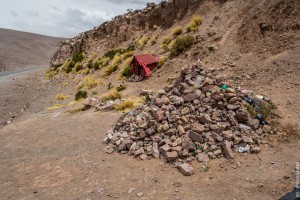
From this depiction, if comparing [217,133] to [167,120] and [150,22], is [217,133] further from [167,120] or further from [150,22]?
[150,22]

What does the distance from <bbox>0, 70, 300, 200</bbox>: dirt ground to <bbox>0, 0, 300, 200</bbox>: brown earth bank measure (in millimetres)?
27

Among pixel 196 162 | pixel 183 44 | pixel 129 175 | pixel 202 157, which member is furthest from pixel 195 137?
pixel 183 44

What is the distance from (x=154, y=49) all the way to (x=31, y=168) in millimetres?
18112

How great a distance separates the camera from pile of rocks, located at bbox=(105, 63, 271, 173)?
8.33m

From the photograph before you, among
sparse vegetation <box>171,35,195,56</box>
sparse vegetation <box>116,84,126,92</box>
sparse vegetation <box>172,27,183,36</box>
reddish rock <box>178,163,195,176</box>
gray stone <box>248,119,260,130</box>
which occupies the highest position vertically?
sparse vegetation <box>172,27,183,36</box>

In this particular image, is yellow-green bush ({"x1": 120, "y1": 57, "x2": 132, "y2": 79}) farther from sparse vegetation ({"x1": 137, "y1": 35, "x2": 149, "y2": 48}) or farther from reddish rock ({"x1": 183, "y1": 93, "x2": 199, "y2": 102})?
reddish rock ({"x1": 183, "y1": 93, "x2": 199, "y2": 102})

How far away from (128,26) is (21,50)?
334 feet

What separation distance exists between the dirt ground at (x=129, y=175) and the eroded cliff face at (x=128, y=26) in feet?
66.7

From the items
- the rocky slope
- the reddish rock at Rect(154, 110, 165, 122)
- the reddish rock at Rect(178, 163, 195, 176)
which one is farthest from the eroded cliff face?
the reddish rock at Rect(178, 163, 195, 176)

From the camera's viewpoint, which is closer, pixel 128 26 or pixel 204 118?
pixel 204 118

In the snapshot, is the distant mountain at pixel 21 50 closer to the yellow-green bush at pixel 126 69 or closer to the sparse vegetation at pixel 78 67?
the sparse vegetation at pixel 78 67

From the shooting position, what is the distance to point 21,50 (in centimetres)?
11762

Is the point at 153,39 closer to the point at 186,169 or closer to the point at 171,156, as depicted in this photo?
the point at 171,156

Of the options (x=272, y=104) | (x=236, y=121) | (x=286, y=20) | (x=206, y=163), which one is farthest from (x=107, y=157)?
(x=286, y=20)
